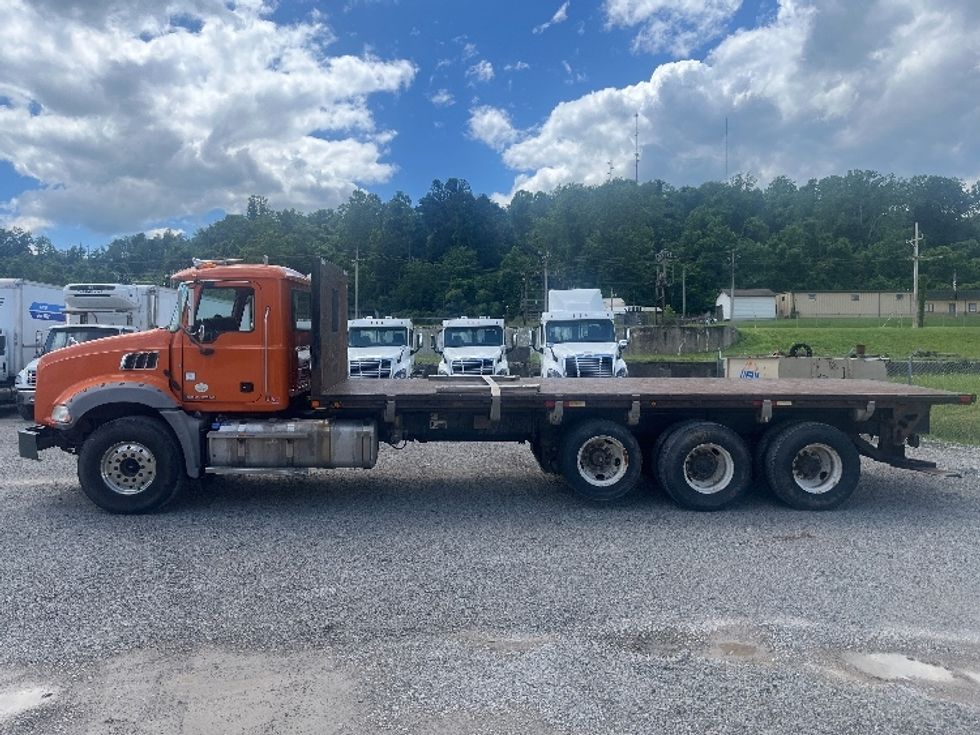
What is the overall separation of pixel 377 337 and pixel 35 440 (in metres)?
12.1

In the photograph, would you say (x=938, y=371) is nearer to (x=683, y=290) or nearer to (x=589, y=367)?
(x=589, y=367)

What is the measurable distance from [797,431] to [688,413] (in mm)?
1224

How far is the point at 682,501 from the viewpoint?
8477 mm

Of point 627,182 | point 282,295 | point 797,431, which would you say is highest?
point 627,182

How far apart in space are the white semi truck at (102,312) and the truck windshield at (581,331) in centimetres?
942

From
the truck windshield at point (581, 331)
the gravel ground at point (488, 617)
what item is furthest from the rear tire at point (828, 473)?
the truck windshield at point (581, 331)

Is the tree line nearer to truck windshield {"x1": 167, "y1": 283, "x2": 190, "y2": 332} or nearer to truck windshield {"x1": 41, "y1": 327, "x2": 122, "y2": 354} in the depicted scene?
truck windshield {"x1": 41, "y1": 327, "x2": 122, "y2": 354}

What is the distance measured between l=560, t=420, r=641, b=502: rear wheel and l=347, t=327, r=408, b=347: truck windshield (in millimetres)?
12171

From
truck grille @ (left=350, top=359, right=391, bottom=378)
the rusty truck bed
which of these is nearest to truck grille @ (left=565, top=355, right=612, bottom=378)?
truck grille @ (left=350, top=359, right=391, bottom=378)

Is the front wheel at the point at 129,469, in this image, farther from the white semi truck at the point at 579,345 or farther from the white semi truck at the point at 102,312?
the white semi truck at the point at 579,345

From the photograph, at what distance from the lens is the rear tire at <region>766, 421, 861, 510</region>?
8.45 m

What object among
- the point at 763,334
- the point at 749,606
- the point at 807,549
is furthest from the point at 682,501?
the point at 763,334

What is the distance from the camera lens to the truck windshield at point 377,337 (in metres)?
20.1

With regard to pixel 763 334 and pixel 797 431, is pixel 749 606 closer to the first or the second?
pixel 797 431
